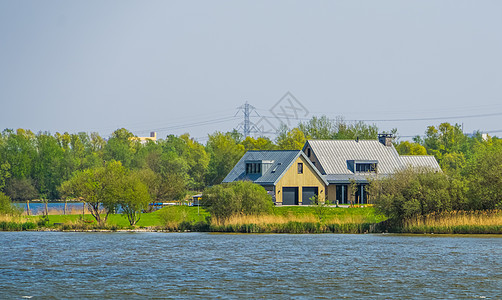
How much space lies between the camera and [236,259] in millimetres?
43219

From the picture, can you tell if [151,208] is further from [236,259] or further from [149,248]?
[236,259]

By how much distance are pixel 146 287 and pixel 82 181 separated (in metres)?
35.8

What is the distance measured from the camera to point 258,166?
91000mm

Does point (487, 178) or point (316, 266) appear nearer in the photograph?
point (316, 266)

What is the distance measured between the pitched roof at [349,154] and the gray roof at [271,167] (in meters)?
5.72

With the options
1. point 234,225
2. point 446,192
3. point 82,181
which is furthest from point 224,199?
point 446,192

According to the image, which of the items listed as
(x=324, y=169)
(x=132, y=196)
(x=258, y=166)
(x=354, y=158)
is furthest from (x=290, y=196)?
(x=132, y=196)

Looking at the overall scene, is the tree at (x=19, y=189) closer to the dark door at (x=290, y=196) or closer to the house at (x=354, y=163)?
the house at (x=354, y=163)

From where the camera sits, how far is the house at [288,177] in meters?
87.4

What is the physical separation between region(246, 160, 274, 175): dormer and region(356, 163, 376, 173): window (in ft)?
39.2

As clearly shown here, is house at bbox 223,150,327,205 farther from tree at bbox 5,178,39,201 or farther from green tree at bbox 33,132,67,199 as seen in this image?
green tree at bbox 33,132,67,199

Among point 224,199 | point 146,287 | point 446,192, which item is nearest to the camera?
point 146,287

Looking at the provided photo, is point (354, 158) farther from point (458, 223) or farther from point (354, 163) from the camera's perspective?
point (458, 223)

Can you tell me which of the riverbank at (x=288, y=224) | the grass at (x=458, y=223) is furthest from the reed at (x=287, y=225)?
the grass at (x=458, y=223)
